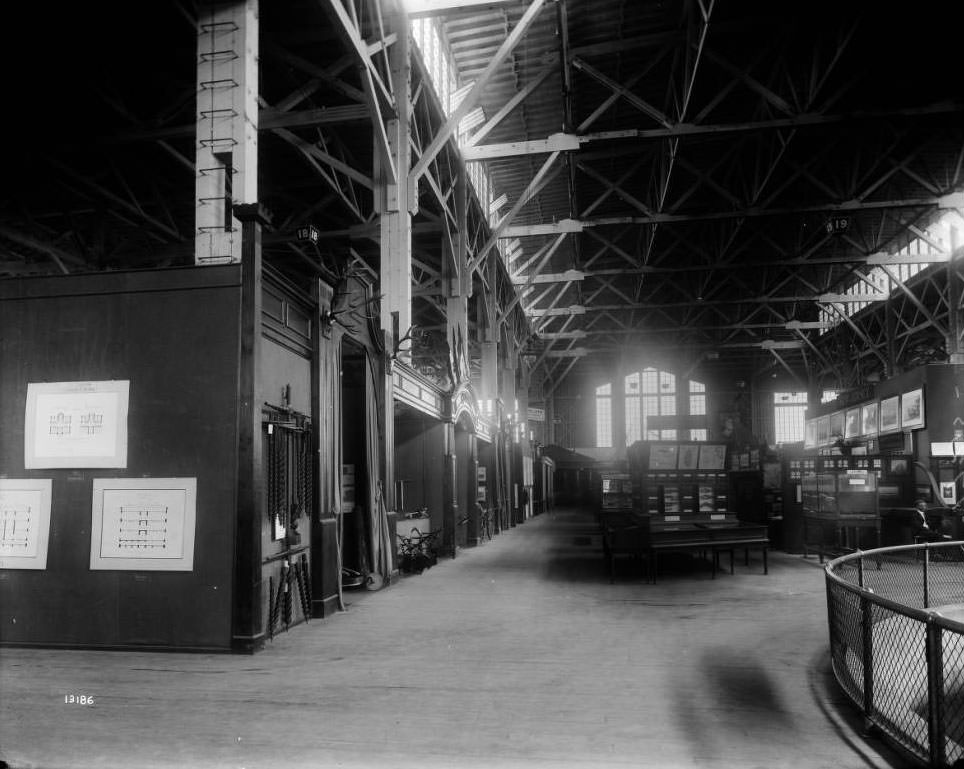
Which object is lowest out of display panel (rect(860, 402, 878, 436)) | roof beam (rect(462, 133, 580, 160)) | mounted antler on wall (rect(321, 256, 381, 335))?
display panel (rect(860, 402, 878, 436))

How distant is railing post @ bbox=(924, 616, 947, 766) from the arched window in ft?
A: 129

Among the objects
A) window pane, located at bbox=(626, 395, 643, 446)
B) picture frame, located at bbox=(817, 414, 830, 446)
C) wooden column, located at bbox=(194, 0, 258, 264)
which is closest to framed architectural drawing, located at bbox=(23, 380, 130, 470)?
wooden column, located at bbox=(194, 0, 258, 264)

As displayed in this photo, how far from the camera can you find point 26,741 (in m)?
4.28

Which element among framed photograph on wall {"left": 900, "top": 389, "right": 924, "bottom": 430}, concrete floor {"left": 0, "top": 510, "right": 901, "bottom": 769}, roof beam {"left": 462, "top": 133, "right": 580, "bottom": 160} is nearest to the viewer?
concrete floor {"left": 0, "top": 510, "right": 901, "bottom": 769}

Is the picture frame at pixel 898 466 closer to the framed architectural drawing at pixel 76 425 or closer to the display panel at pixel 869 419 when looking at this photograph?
the display panel at pixel 869 419

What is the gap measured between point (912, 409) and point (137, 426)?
17.2 m

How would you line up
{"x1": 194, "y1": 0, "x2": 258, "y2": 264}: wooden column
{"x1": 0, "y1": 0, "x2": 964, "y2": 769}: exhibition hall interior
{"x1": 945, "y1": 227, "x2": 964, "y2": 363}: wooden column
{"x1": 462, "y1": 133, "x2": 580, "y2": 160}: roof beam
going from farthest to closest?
{"x1": 945, "y1": 227, "x2": 964, "y2": 363}: wooden column → {"x1": 462, "y1": 133, "x2": 580, "y2": 160}: roof beam → {"x1": 194, "y1": 0, "x2": 258, "y2": 264}: wooden column → {"x1": 0, "y1": 0, "x2": 964, "y2": 769}: exhibition hall interior

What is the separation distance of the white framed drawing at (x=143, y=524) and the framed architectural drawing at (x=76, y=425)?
291mm

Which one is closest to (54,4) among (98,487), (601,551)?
(98,487)

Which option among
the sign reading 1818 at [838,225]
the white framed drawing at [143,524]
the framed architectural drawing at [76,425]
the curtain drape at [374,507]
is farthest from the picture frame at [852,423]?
the framed architectural drawing at [76,425]

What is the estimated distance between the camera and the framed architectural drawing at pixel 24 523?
657cm

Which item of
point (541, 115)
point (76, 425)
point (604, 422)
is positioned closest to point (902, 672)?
point (76, 425)

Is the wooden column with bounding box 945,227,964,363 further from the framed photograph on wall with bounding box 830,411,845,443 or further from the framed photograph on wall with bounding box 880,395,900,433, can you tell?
the framed photograph on wall with bounding box 830,411,845,443

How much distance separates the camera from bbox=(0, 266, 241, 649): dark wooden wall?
21.0 feet
